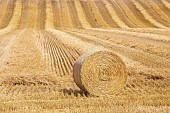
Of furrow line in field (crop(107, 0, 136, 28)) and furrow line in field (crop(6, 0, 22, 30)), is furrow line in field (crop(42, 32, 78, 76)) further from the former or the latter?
furrow line in field (crop(107, 0, 136, 28))

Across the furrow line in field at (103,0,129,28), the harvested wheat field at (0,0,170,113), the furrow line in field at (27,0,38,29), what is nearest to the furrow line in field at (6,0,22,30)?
the furrow line in field at (27,0,38,29)

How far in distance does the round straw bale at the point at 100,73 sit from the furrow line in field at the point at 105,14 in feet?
102

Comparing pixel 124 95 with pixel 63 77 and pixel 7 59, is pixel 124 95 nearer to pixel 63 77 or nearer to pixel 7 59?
pixel 63 77

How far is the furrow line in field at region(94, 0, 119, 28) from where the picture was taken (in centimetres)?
4291

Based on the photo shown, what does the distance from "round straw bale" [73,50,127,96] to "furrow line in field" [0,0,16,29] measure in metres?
31.7

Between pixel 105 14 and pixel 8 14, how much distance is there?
10774 millimetres

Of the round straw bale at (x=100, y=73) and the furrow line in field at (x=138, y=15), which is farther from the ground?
the round straw bale at (x=100, y=73)

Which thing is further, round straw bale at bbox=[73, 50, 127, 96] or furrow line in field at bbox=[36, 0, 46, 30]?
furrow line in field at bbox=[36, 0, 46, 30]

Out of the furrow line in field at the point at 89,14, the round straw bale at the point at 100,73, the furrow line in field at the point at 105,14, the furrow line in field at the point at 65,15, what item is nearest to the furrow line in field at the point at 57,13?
the furrow line in field at the point at 65,15

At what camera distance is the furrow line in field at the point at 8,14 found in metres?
42.5

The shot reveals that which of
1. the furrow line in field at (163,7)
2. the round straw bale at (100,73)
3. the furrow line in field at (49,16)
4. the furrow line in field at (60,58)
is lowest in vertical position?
the furrow line in field at (49,16)

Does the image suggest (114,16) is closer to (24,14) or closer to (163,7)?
(163,7)

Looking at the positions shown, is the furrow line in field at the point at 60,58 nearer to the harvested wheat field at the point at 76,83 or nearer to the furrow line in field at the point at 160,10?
the harvested wheat field at the point at 76,83

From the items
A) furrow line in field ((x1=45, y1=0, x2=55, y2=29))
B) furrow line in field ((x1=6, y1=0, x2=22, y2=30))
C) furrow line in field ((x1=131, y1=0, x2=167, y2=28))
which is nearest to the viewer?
furrow line in field ((x1=131, y1=0, x2=167, y2=28))
